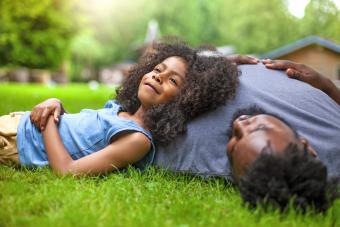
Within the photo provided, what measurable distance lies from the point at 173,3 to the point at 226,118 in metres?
51.1

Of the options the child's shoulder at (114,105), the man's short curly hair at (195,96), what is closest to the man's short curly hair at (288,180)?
the man's short curly hair at (195,96)

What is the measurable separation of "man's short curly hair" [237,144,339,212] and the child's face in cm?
128

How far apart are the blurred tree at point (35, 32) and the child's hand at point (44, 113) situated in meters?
13.9

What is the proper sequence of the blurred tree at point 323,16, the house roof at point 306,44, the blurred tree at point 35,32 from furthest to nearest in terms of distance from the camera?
the blurred tree at point 35,32 < the blurred tree at point 323,16 < the house roof at point 306,44

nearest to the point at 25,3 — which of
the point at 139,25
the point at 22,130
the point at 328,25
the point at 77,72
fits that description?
the point at 328,25

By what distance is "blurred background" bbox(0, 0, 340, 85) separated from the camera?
52.6 feet

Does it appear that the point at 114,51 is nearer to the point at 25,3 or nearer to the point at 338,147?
the point at 25,3

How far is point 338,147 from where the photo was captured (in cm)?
364

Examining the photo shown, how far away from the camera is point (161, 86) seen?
3930mm

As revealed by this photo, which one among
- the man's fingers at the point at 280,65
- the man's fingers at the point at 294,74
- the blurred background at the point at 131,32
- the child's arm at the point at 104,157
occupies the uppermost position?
the man's fingers at the point at 280,65

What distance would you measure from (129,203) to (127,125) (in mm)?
886

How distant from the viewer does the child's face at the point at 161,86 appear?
12.8 feet

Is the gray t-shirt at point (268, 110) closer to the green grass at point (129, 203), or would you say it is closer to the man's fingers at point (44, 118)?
the green grass at point (129, 203)

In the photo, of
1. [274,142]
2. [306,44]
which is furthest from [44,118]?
[306,44]
